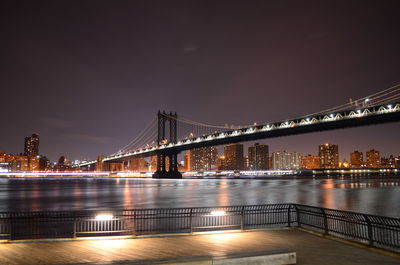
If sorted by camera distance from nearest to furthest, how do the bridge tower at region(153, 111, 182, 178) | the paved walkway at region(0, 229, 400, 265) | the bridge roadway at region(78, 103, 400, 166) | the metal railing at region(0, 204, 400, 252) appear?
the paved walkway at region(0, 229, 400, 265) < the metal railing at region(0, 204, 400, 252) < the bridge roadway at region(78, 103, 400, 166) < the bridge tower at region(153, 111, 182, 178)

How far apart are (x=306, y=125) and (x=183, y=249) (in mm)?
71401

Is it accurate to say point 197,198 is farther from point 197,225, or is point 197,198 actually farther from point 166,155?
point 166,155

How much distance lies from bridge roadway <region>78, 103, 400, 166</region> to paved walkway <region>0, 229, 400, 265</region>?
2436 inches

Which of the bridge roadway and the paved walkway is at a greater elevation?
the bridge roadway

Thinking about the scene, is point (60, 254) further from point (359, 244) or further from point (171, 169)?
point (171, 169)

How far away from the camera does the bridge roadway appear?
217ft

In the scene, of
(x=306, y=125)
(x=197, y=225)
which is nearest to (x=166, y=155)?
(x=306, y=125)

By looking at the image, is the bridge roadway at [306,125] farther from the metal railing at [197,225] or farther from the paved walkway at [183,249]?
the paved walkway at [183,249]

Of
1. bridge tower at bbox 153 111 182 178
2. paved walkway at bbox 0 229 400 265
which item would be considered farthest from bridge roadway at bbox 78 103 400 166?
paved walkway at bbox 0 229 400 265

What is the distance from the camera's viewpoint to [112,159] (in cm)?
13800

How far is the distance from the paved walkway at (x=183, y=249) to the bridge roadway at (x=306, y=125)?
61.9 m

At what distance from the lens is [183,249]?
32.7 ft

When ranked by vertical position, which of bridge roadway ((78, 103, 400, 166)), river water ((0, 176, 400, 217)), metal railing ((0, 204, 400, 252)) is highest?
bridge roadway ((78, 103, 400, 166))

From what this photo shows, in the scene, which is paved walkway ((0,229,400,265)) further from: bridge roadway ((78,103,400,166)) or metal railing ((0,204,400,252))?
bridge roadway ((78,103,400,166))
